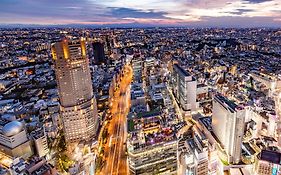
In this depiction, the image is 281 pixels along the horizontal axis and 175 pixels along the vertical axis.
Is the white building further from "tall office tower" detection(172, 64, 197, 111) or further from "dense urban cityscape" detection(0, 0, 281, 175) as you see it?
"tall office tower" detection(172, 64, 197, 111)

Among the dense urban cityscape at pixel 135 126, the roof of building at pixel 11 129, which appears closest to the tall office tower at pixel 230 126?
the dense urban cityscape at pixel 135 126

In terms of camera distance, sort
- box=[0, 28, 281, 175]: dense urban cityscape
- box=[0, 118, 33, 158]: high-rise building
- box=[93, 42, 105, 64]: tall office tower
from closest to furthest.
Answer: box=[0, 28, 281, 175]: dense urban cityscape → box=[0, 118, 33, 158]: high-rise building → box=[93, 42, 105, 64]: tall office tower

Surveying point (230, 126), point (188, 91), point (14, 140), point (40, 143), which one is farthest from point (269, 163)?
point (14, 140)

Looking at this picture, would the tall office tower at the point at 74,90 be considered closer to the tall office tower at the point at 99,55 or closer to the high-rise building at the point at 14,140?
the high-rise building at the point at 14,140

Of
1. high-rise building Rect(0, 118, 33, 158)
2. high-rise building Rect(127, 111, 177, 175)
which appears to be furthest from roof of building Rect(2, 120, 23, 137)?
A: high-rise building Rect(127, 111, 177, 175)

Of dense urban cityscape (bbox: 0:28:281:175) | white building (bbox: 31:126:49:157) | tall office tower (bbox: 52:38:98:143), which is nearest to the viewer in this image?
dense urban cityscape (bbox: 0:28:281:175)

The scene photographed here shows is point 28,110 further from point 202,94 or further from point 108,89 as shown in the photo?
point 202,94
